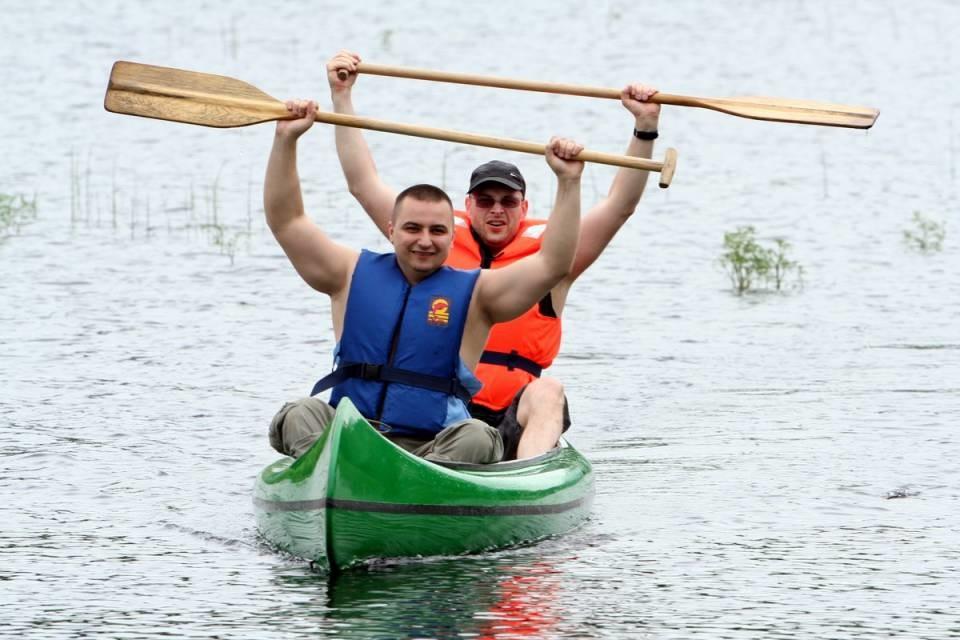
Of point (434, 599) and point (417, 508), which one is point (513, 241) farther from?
point (434, 599)

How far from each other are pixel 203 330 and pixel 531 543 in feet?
16.0

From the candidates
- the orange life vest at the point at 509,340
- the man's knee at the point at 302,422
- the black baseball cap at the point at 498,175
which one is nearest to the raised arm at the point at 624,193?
the orange life vest at the point at 509,340

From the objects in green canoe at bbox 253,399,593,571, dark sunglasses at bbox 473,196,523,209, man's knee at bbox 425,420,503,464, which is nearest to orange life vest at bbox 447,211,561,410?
dark sunglasses at bbox 473,196,523,209

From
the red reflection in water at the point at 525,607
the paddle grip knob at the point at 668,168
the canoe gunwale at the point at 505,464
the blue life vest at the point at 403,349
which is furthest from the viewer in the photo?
the blue life vest at the point at 403,349

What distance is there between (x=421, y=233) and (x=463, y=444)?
0.70 meters

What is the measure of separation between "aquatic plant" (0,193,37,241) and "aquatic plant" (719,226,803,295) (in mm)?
4816

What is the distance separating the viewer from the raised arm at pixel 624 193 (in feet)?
24.5

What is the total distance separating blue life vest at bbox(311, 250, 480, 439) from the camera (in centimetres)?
677

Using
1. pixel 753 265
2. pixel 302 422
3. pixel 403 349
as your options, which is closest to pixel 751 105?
pixel 403 349

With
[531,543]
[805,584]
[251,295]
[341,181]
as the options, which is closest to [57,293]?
[251,295]

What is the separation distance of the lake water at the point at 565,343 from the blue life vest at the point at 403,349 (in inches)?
20.6

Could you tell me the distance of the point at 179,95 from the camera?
7.70 m

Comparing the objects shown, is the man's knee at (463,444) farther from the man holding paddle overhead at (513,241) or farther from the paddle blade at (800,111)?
the paddle blade at (800,111)

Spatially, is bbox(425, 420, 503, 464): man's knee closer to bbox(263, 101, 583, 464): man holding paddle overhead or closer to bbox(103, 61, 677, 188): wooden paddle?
bbox(263, 101, 583, 464): man holding paddle overhead
